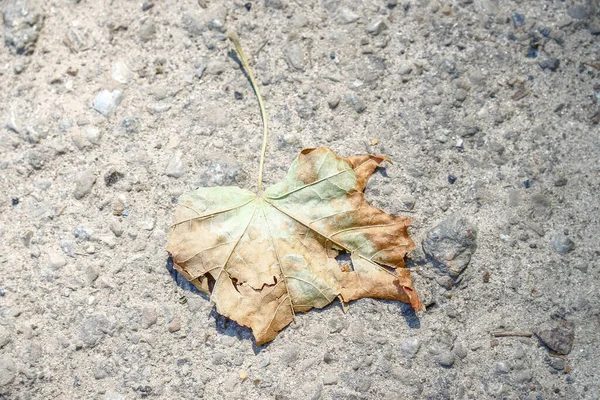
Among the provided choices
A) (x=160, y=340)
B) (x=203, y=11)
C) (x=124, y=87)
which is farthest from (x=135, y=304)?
(x=203, y=11)

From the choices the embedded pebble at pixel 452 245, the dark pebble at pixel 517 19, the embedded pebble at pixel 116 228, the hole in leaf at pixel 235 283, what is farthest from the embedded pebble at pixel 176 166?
the dark pebble at pixel 517 19

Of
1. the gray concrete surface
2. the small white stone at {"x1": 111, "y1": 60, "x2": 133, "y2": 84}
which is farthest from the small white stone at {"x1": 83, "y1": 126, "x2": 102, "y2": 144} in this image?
the small white stone at {"x1": 111, "y1": 60, "x2": 133, "y2": 84}

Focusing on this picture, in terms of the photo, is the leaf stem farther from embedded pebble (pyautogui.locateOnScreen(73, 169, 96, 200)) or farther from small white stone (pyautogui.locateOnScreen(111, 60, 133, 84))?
embedded pebble (pyautogui.locateOnScreen(73, 169, 96, 200))

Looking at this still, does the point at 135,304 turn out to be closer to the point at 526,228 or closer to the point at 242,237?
the point at 242,237

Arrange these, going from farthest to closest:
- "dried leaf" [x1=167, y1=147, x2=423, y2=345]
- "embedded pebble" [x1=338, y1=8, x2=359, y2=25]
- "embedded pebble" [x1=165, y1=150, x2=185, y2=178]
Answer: "embedded pebble" [x1=338, y1=8, x2=359, y2=25], "embedded pebble" [x1=165, y1=150, x2=185, y2=178], "dried leaf" [x1=167, y1=147, x2=423, y2=345]

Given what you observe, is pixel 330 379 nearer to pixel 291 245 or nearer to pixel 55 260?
pixel 291 245

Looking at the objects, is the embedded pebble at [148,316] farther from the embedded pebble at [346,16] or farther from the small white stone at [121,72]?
the embedded pebble at [346,16]

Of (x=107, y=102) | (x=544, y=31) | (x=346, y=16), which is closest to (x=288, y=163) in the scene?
(x=346, y=16)
